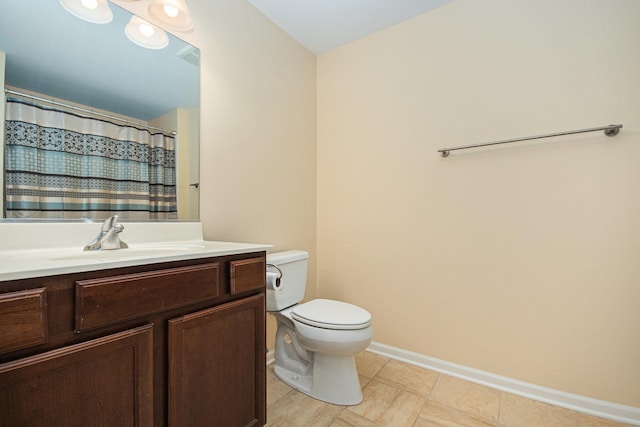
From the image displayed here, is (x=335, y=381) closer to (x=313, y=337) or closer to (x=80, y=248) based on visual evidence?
(x=313, y=337)

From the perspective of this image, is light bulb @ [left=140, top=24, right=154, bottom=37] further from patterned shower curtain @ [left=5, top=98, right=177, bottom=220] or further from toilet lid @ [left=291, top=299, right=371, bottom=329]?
toilet lid @ [left=291, top=299, right=371, bottom=329]

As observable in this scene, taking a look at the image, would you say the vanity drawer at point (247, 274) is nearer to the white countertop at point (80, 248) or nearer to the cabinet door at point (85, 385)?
the white countertop at point (80, 248)

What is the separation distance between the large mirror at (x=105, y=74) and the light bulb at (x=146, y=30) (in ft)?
0.20

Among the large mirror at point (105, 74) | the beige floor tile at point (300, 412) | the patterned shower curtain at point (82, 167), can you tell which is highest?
the large mirror at point (105, 74)

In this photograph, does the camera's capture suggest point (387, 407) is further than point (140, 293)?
Yes

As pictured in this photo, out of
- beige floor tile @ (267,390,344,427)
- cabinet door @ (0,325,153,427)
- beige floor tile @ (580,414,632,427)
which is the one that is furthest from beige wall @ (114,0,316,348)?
beige floor tile @ (580,414,632,427)

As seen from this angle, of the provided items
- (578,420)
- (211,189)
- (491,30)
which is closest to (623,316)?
(578,420)

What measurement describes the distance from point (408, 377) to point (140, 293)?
5.17ft

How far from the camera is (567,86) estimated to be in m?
1.45

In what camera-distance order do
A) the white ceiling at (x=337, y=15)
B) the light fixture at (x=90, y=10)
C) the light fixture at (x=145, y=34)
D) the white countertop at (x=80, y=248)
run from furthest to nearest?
the white ceiling at (x=337, y=15), the light fixture at (x=145, y=34), the light fixture at (x=90, y=10), the white countertop at (x=80, y=248)

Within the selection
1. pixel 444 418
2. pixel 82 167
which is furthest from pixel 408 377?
pixel 82 167

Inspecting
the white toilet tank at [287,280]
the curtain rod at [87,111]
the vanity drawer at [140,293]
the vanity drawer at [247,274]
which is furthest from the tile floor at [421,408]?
the curtain rod at [87,111]

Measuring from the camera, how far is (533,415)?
1.38 meters

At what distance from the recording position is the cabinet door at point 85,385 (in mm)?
594
